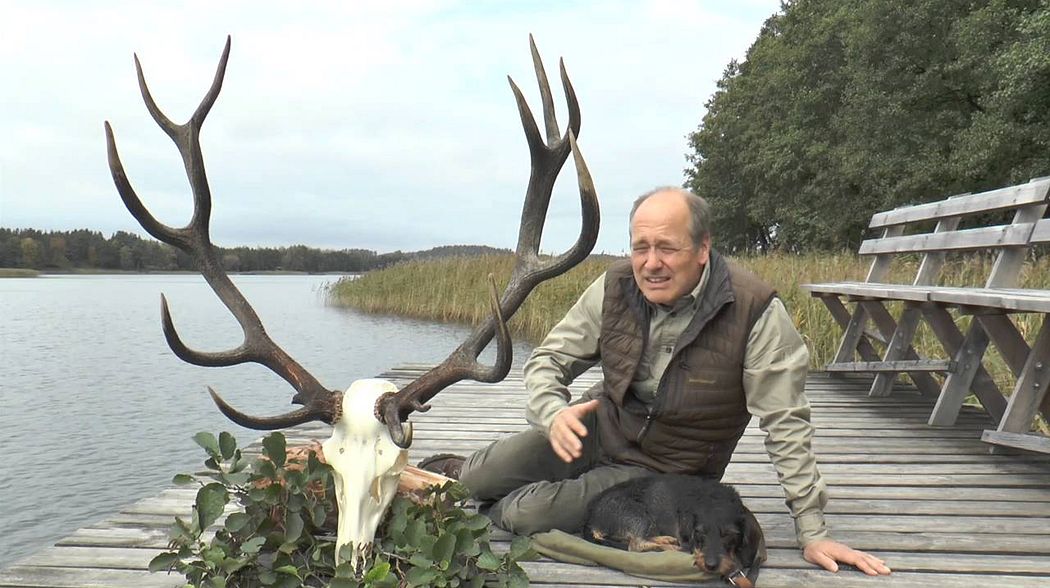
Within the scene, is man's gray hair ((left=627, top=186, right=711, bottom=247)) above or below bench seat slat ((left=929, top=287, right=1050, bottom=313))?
above

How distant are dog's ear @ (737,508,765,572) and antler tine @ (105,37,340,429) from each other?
57.2 inches

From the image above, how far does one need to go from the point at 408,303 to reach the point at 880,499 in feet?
50.0

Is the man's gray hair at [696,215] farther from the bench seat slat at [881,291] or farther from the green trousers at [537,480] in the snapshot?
the bench seat slat at [881,291]

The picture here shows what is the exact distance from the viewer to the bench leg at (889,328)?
6.41 metres

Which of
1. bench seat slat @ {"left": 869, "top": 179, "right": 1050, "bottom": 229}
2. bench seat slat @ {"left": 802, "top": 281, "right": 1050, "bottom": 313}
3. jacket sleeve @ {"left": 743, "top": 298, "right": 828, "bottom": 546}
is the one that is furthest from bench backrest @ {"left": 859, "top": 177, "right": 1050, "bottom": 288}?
jacket sleeve @ {"left": 743, "top": 298, "right": 828, "bottom": 546}

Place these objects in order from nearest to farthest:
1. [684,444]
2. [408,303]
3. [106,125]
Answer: [106,125], [684,444], [408,303]

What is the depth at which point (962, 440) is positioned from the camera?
5.11 m

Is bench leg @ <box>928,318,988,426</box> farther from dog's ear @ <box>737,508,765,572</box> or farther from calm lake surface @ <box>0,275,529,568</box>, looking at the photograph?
calm lake surface @ <box>0,275,529,568</box>

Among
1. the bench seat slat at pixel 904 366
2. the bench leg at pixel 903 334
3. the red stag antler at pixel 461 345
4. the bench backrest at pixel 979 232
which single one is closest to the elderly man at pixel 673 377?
the red stag antler at pixel 461 345

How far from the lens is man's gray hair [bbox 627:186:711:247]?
3041mm

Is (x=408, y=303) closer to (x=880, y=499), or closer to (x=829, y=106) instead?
(x=880, y=499)

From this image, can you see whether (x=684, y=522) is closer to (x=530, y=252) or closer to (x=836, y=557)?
(x=836, y=557)

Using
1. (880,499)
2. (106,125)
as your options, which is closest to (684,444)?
(880,499)

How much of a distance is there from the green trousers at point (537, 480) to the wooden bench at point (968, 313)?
2075 millimetres
